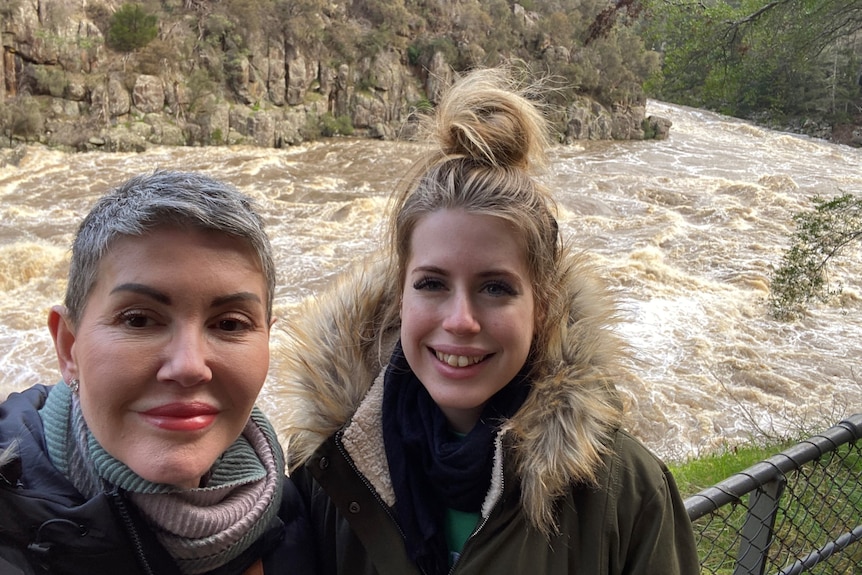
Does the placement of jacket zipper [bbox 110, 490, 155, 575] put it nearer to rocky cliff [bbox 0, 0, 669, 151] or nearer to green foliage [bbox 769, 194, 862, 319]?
green foliage [bbox 769, 194, 862, 319]

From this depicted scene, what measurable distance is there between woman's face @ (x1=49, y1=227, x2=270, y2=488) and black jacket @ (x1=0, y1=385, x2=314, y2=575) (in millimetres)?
93

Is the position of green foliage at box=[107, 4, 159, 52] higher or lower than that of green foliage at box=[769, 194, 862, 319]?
higher

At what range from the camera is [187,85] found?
20.4m

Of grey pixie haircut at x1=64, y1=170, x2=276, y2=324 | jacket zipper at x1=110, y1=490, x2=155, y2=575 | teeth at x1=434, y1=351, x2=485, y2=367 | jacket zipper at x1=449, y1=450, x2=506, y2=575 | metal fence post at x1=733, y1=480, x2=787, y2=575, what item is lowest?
metal fence post at x1=733, y1=480, x2=787, y2=575

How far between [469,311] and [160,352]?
2.18 feet

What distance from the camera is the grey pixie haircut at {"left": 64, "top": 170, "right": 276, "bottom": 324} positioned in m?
1.12

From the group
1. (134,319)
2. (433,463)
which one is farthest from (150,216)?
(433,463)

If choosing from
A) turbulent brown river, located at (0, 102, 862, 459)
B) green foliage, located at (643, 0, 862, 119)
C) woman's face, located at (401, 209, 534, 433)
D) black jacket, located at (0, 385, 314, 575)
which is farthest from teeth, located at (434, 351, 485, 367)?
green foliage, located at (643, 0, 862, 119)

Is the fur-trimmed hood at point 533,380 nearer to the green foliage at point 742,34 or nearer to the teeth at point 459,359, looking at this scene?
the teeth at point 459,359

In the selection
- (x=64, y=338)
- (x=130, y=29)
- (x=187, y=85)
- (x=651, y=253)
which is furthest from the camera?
(x=187, y=85)

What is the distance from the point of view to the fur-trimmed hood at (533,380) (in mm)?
1414

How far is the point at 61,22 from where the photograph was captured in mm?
18875

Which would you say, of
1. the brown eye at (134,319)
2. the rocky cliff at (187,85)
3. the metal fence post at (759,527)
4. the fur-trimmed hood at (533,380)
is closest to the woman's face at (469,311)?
the fur-trimmed hood at (533,380)

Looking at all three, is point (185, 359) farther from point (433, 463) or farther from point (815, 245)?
point (815, 245)
